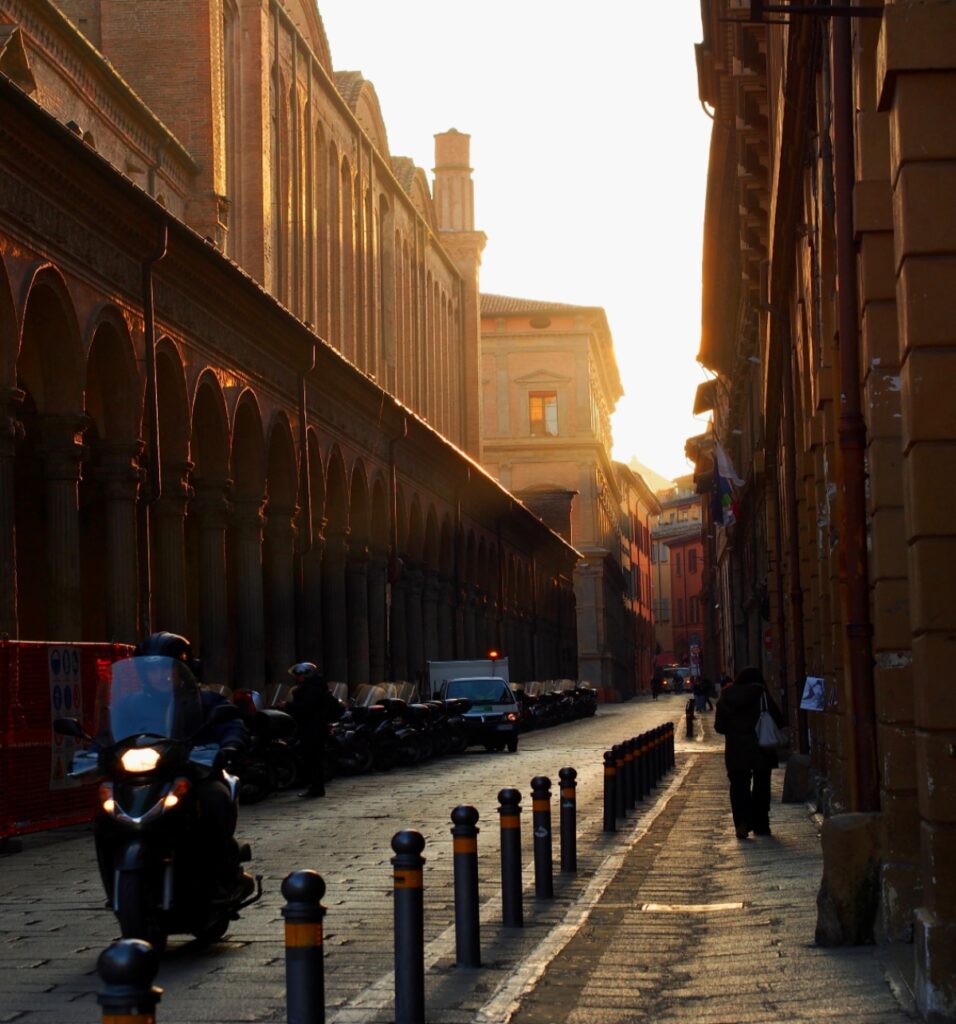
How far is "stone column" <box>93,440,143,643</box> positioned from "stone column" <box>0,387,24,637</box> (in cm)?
385

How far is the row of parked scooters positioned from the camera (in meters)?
23.5

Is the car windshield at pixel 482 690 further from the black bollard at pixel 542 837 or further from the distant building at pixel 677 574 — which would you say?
the distant building at pixel 677 574

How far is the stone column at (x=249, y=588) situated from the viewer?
110ft

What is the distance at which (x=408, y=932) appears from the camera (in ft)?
25.0

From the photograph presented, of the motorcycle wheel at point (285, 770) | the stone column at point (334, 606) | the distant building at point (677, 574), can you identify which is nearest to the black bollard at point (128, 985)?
the motorcycle wheel at point (285, 770)

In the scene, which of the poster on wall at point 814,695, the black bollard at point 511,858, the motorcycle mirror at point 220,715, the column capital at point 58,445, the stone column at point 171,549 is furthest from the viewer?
the stone column at point 171,549

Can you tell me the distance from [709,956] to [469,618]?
5093cm

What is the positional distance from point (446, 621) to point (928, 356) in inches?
1899

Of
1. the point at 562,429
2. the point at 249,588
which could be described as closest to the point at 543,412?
the point at 562,429

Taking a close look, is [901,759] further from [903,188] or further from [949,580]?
[903,188]

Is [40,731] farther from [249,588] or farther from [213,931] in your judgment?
[249,588]

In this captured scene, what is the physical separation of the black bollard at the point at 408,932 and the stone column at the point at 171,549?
21114 millimetres

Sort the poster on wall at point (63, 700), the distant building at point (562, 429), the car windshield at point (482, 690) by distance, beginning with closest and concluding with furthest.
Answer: the poster on wall at point (63, 700) → the car windshield at point (482, 690) → the distant building at point (562, 429)

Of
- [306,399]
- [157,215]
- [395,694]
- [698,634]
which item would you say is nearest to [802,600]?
[157,215]
